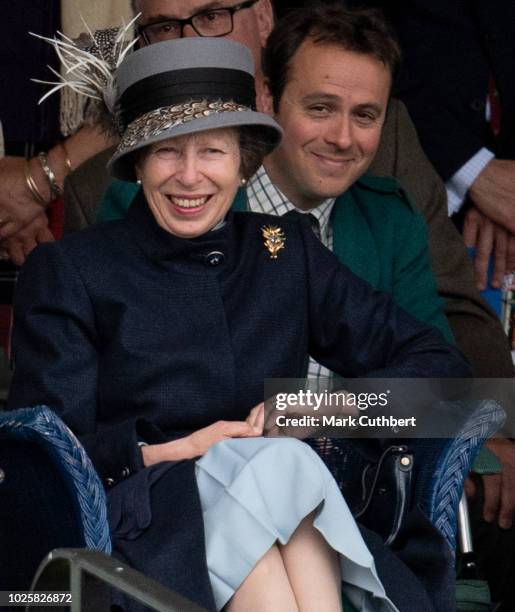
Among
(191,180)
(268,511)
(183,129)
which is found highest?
(183,129)

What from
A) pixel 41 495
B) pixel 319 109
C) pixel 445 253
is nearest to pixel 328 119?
pixel 319 109

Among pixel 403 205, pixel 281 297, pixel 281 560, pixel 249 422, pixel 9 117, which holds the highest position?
pixel 9 117

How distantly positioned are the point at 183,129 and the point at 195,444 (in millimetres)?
689

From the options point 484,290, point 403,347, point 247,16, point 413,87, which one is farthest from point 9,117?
point 403,347

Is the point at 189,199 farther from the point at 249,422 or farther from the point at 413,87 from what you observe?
the point at 413,87

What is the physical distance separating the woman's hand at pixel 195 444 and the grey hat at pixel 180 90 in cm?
65

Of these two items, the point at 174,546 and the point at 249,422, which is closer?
the point at 174,546

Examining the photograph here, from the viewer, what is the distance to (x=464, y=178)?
16.4ft

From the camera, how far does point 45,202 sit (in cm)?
491

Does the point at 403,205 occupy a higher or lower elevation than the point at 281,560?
higher

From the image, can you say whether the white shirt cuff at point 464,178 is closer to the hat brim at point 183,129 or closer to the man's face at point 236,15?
the man's face at point 236,15

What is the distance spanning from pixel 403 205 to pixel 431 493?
3.92ft

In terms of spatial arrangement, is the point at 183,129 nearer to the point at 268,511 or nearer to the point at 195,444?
the point at 195,444

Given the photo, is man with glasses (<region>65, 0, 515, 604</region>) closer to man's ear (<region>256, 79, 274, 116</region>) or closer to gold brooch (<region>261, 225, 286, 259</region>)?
man's ear (<region>256, 79, 274, 116</region>)
